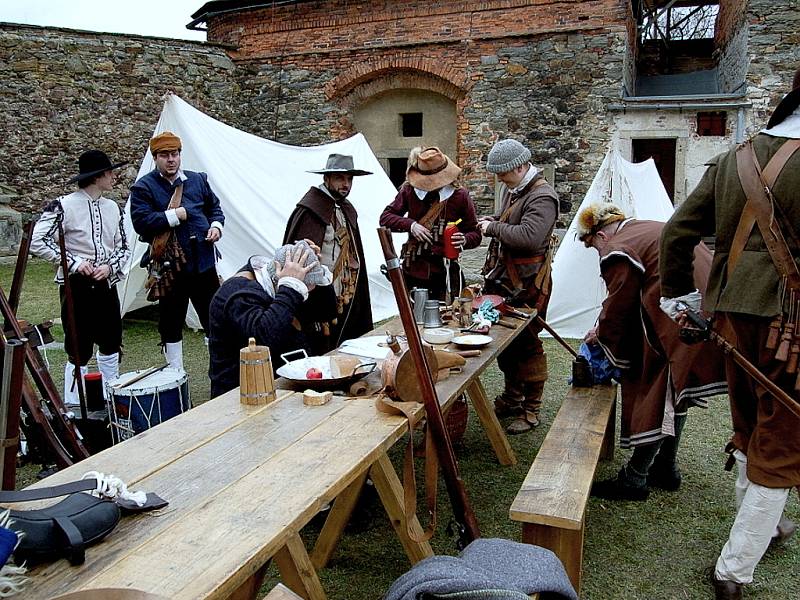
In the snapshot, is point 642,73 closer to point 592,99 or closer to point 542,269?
point 592,99

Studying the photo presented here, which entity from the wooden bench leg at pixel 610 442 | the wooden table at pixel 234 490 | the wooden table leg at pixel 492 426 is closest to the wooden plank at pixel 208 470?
the wooden table at pixel 234 490

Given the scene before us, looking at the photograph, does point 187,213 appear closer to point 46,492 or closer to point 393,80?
point 46,492

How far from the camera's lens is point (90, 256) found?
4051mm

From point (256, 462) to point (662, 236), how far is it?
170 centimetres

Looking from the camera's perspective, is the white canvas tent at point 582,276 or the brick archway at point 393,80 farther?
the brick archway at point 393,80

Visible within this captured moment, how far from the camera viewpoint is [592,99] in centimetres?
1060

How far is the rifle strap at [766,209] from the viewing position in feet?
6.81

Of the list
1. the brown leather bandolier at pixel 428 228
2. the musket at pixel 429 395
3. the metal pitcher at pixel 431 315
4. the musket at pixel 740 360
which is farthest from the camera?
the brown leather bandolier at pixel 428 228

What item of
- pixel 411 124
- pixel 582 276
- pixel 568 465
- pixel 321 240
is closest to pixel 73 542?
pixel 568 465

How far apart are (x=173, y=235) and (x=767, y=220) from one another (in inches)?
139

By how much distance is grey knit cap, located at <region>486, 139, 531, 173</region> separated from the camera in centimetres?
377

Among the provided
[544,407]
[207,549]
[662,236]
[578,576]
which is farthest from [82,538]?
[544,407]

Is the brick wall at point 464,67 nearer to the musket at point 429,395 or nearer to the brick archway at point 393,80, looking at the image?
the brick archway at point 393,80

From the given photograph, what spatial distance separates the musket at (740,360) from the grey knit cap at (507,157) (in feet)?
5.04
